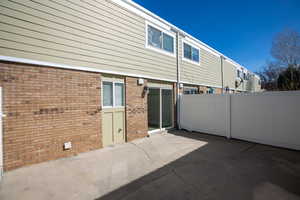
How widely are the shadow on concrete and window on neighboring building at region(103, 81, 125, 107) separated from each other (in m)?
2.72

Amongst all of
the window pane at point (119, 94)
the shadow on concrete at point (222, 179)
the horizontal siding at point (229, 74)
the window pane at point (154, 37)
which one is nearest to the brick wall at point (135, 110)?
the window pane at point (119, 94)

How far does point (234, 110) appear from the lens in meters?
5.76

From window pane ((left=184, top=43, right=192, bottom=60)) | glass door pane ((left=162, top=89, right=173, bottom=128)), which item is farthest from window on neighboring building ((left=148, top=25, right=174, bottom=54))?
glass door pane ((left=162, top=89, right=173, bottom=128))

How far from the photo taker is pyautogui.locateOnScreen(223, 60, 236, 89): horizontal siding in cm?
1210

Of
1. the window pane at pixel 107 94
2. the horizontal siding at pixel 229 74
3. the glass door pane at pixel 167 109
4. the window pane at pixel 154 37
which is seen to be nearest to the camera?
the window pane at pixel 107 94

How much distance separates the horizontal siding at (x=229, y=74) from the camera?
12.1 metres

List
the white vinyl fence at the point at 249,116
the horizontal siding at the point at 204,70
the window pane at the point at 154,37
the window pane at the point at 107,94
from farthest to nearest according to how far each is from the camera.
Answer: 1. the horizontal siding at the point at 204,70
2. the window pane at the point at 154,37
3. the window pane at the point at 107,94
4. the white vinyl fence at the point at 249,116

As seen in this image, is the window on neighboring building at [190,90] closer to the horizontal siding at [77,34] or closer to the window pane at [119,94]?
the horizontal siding at [77,34]

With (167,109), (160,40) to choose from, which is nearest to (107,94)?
(167,109)

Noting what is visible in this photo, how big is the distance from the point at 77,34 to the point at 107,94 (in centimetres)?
196

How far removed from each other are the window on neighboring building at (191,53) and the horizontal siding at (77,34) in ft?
9.42

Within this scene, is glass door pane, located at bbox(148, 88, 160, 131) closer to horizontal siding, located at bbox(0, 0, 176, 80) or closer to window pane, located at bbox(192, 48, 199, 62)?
horizontal siding, located at bbox(0, 0, 176, 80)

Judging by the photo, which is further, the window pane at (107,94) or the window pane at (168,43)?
the window pane at (168,43)

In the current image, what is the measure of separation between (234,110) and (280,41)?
52.7 feet
